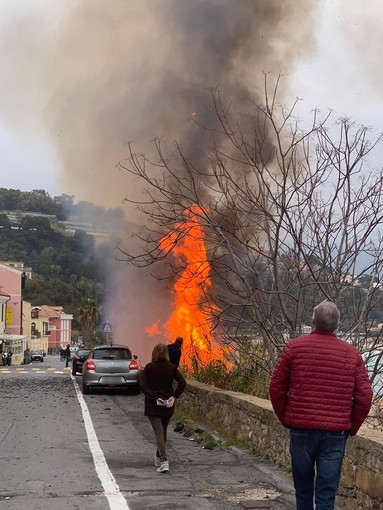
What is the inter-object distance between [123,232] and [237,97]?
12321 mm

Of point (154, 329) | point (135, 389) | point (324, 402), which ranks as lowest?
point (135, 389)

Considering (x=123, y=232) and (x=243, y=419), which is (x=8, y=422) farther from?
(x=123, y=232)

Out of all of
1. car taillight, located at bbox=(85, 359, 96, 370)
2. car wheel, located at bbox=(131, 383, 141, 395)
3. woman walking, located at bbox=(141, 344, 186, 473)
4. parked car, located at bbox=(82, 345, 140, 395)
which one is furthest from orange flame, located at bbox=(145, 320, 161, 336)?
woman walking, located at bbox=(141, 344, 186, 473)

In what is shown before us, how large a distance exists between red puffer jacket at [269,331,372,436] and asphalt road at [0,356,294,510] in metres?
2.12

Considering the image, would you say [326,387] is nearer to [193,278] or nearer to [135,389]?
[193,278]

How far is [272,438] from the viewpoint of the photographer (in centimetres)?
862

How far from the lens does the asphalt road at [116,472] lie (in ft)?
22.3

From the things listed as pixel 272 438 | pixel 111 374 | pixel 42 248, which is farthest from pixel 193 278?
pixel 42 248

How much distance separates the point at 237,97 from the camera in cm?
2064

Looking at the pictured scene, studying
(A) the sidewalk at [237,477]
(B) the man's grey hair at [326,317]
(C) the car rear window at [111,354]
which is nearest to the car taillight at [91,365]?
(C) the car rear window at [111,354]

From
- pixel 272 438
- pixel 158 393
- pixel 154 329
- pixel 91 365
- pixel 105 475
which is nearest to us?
pixel 105 475

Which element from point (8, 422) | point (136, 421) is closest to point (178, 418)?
point (136, 421)

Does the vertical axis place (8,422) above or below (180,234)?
below

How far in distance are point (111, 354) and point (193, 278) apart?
891 centimetres
